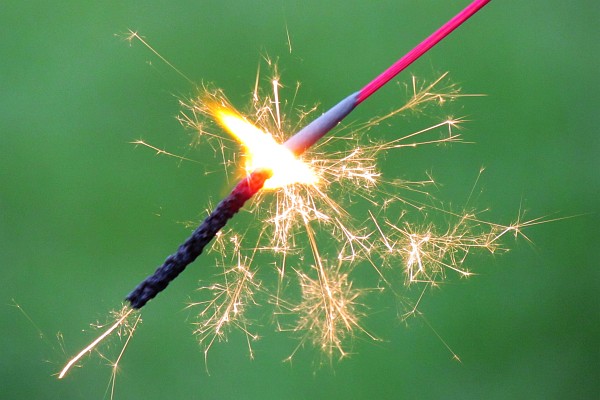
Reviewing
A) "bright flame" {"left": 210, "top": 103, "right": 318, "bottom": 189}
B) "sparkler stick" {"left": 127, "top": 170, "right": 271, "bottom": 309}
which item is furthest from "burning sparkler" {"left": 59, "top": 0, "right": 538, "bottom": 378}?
"sparkler stick" {"left": 127, "top": 170, "right": 271, "bottom": 309}

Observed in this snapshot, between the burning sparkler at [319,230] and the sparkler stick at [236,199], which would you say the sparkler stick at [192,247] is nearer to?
the sparkler stick at [236,199]

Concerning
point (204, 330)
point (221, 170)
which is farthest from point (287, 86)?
point (204, 330)

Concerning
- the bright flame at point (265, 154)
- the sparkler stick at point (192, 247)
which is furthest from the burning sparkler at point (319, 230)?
the sparkler stick at point (192, 247)

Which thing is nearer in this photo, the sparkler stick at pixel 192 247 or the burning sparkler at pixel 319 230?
the sparkler stick at pixel 192 247

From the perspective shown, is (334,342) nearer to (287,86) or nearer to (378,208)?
(378,208)

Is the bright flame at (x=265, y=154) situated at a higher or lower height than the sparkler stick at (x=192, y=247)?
higher

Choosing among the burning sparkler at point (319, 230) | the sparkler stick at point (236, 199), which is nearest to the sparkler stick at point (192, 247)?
the sparkler stick at point (236, 199)
